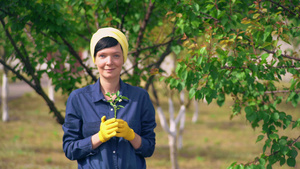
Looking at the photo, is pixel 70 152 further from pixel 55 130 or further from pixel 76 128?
pixel 55 130

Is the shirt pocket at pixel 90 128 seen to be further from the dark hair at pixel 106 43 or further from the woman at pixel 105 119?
the dark hair at pixel 106 43

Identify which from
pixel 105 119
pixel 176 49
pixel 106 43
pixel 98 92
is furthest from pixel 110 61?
pixel 176 49

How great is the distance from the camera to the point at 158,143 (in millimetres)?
16047

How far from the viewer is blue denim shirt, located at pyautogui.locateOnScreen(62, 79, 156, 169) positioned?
2961mm

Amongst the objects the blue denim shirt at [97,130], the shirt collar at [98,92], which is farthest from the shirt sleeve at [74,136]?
the shirt collar at [98,92]

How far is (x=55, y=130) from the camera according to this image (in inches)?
657

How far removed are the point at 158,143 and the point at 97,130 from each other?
13.3m

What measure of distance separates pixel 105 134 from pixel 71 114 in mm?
370

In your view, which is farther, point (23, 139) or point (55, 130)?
point (55, 130)

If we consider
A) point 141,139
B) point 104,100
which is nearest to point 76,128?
point 104,100

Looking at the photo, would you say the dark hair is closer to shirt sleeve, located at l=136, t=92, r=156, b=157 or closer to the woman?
the woman

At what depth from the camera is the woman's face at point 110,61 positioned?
9.91 ft

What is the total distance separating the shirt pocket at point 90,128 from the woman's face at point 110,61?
0.38m

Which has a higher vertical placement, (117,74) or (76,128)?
(117,74)
